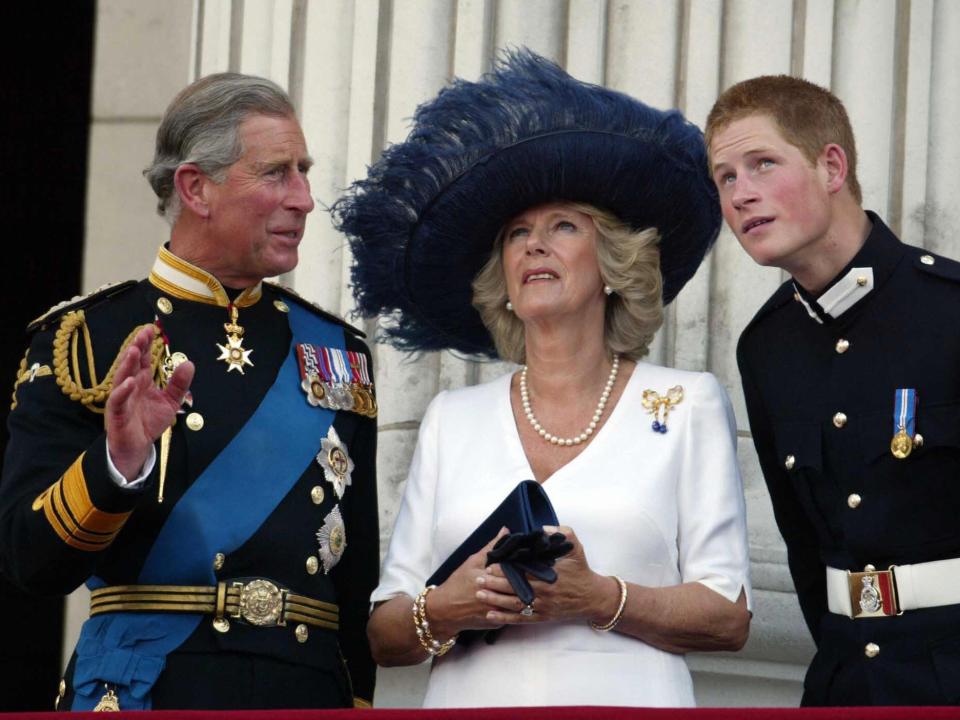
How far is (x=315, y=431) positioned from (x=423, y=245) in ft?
1.90

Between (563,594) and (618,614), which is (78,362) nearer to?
(563,594)

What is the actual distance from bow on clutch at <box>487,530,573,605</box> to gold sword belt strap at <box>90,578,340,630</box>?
15.2 inches

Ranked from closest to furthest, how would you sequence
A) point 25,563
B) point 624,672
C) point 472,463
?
point 25,563 → point 624,672 → point 472,463

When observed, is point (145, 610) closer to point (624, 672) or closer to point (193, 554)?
point (193, 554)

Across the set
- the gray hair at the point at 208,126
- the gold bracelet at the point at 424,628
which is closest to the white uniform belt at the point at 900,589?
the gold bracelet at the point at 424,628

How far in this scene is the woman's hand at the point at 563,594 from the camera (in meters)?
3.65

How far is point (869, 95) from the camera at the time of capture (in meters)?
4.89

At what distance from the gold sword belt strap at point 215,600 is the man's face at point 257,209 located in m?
0.62

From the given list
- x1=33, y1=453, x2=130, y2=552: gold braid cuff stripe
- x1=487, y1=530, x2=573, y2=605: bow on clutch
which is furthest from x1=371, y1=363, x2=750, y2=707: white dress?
x1=33, y1=453, x2=130, y2=552: gold braid cuff stripe

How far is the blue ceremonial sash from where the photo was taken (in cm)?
358

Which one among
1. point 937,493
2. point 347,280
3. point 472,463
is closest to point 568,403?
point 472,463

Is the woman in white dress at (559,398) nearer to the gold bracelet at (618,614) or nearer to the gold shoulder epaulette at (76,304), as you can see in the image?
the gold bracelet at (618,614)

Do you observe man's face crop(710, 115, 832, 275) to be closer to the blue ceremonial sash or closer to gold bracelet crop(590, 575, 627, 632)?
gold bracelet crop(590, 575, 627, 632)

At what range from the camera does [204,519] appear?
3.66 metres
